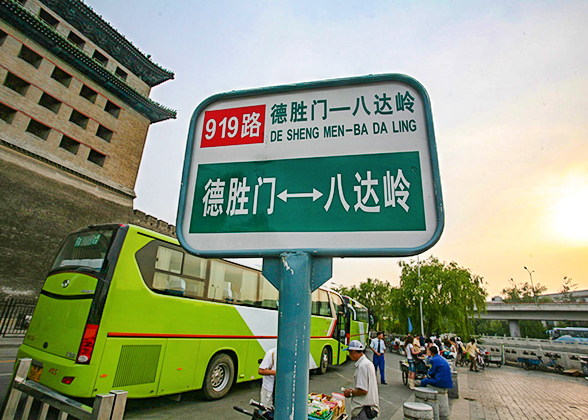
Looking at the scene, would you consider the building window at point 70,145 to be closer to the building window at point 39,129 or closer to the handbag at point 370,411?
the building window at point 39,129

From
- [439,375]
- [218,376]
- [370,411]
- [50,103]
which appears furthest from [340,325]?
[50,103]

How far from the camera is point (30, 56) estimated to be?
20969mm

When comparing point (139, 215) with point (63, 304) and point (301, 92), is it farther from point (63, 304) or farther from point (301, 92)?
point (301, 92)

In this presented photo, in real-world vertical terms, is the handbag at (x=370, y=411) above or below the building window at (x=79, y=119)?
below

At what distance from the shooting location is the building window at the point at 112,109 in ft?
83.7

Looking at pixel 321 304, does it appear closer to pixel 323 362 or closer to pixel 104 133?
pixel 323 362

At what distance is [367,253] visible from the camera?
107 cm

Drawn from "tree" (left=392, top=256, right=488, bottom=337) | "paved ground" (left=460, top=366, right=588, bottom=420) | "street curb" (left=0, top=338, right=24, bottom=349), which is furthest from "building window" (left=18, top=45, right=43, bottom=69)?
"tree" (left=392, top=256, right=488, bottom=337)

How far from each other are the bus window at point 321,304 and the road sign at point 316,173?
32.8 ft

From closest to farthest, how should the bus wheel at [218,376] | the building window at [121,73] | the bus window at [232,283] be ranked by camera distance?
the bus wheel at [218,376]
the bus window at [232,283]
the building window at [121,73]

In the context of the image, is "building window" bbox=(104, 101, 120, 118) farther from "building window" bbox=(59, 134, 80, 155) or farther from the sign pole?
the sign pole

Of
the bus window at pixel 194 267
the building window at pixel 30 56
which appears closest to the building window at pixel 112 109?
the building window at pixel 30 56

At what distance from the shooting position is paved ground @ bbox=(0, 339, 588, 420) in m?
5.96

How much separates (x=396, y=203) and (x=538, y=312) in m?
39.9
